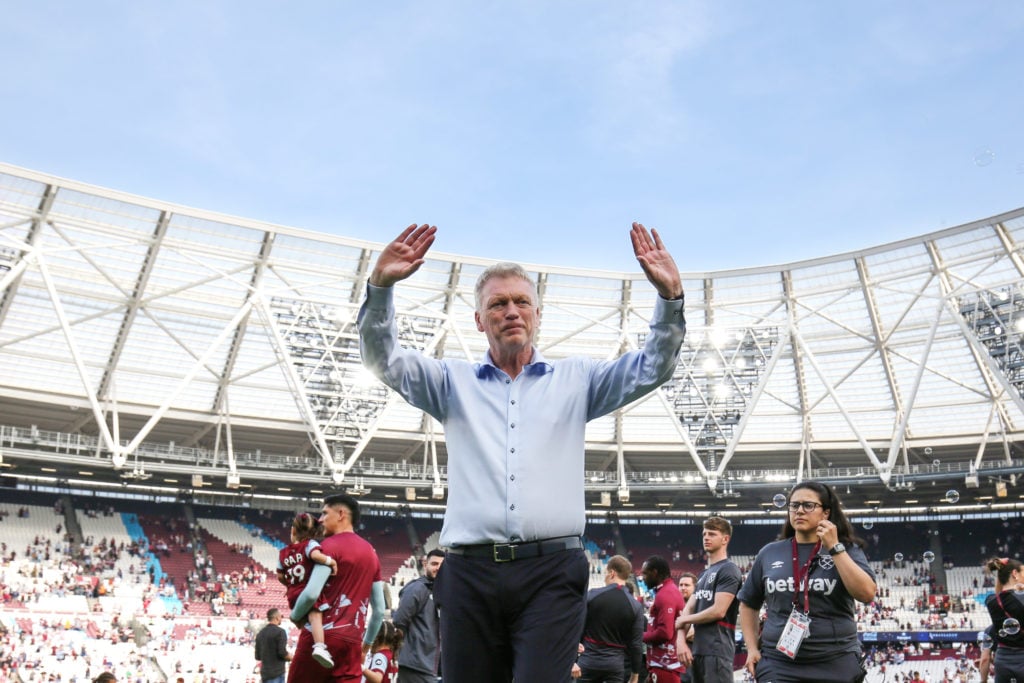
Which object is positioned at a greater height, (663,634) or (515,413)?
(515,413)

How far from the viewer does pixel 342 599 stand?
7383mm

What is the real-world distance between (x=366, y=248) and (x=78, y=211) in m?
10.7

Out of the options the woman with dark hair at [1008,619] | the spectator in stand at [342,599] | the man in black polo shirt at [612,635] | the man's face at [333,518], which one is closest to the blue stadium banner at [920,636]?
the woman with dark hair at [1008,619]

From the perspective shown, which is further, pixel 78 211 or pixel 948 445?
pixel 948 445

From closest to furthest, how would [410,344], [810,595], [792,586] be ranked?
[810,595] → [792,586] → [410,344]

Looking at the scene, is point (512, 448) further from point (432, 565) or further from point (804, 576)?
point (432, 565)

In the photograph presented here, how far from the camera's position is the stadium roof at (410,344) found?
3684 cm

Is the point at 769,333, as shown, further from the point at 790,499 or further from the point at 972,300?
the point at 790,499

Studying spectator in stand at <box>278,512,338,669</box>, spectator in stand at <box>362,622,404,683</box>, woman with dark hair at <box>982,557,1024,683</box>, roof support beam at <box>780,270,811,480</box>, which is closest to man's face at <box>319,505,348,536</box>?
spectator in stand at <box>278,512,338,669</box>

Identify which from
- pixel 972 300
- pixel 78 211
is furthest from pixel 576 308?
pixel 78 211

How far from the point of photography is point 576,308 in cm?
4434

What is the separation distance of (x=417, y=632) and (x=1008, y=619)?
5647 mm

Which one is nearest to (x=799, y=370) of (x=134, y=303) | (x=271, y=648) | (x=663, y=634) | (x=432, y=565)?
(x=134, y=303)

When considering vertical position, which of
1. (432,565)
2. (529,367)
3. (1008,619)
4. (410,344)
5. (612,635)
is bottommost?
(612,635)
